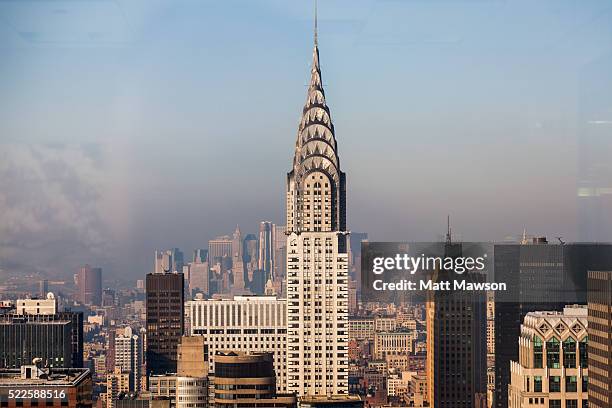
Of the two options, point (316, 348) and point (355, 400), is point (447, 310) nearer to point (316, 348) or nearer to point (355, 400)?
point (355, 400)

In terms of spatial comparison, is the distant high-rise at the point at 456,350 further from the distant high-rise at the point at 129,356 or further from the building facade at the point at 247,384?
the distant high-rise at the point at 129,356

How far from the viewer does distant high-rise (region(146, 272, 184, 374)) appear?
26.5ft

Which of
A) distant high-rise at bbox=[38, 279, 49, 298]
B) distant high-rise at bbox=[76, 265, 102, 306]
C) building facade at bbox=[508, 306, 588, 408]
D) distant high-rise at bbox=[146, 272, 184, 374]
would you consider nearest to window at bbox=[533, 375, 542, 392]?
building facade at bbox=[508, 306, 588, 408]

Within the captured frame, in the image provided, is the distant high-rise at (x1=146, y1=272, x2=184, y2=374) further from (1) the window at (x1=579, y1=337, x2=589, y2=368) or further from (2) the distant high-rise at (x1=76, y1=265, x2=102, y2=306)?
(1) the window at (x1=579, y1=337, x2=589, y2=368)

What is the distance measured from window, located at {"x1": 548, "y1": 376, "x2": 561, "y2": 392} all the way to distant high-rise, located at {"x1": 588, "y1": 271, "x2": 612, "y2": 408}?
18cm

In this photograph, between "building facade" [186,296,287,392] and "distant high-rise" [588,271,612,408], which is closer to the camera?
"distant high-rise" [588,271,612,408]

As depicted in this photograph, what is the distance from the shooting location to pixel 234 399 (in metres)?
8.41

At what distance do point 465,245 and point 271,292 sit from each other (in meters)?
2.22

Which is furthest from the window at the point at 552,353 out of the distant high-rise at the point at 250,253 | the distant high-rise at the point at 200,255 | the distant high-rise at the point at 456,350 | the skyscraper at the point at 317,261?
the distant high-rise at the point at 200,255

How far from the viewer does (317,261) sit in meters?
8.77

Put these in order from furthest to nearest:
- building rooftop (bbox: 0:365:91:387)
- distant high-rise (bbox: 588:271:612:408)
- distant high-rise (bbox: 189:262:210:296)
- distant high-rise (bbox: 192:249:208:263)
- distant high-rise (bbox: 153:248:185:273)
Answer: distant high-rise (bbox: 189:262:210:296), distant high-rise (bbox: 192:249:208:263), distant high-rise (bbox: 153:248:185:273), building rooftop (bbox: 0:365:91:387), distant high-rise (bbox: 588:271:612:408)

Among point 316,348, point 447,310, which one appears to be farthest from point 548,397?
point 316,348

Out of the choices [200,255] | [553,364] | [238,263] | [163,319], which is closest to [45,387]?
[200,255]

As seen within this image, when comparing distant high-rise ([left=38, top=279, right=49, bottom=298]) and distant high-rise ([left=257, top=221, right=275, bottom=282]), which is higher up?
distant high-rise ([left=257, top=221, right=275, bottom=282])
